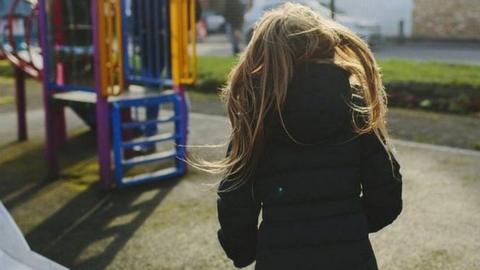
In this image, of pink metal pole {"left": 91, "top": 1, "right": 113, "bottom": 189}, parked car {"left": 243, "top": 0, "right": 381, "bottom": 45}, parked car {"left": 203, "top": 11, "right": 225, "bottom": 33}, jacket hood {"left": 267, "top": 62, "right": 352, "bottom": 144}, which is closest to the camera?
jacket hood {"left": 267, "top": 62, "right": 352, "bottom": 144}

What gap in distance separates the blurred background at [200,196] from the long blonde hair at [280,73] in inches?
31.8

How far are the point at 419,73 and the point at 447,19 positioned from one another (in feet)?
36.7

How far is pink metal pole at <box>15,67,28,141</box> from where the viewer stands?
6836mm

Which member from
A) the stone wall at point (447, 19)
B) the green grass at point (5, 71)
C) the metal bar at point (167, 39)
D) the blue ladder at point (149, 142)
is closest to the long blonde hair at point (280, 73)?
the blue ladder at point (149, 142)

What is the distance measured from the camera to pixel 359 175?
2104mm

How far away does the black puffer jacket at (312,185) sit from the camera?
6.55 ft

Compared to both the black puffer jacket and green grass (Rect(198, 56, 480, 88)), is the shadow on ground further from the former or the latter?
green grass (Rect(198, 56, 480, 88))

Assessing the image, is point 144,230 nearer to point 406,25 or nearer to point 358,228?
point 358,228

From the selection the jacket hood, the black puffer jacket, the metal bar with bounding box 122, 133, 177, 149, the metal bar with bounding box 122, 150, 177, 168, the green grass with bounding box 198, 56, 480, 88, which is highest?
the jacket hood

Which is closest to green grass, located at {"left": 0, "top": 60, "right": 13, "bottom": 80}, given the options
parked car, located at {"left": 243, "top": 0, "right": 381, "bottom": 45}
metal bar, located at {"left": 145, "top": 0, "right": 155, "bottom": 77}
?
parked car, located at {"left": 243, "top": 0, "right": 381, "bottom": 45}

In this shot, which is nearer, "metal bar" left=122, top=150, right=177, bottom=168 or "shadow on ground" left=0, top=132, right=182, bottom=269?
"shadow on ground" left=0, top=132, right=182, bottom=269

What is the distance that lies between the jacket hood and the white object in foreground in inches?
67.5

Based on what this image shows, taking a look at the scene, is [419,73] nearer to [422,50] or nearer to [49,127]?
[49,127]

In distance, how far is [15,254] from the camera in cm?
328
